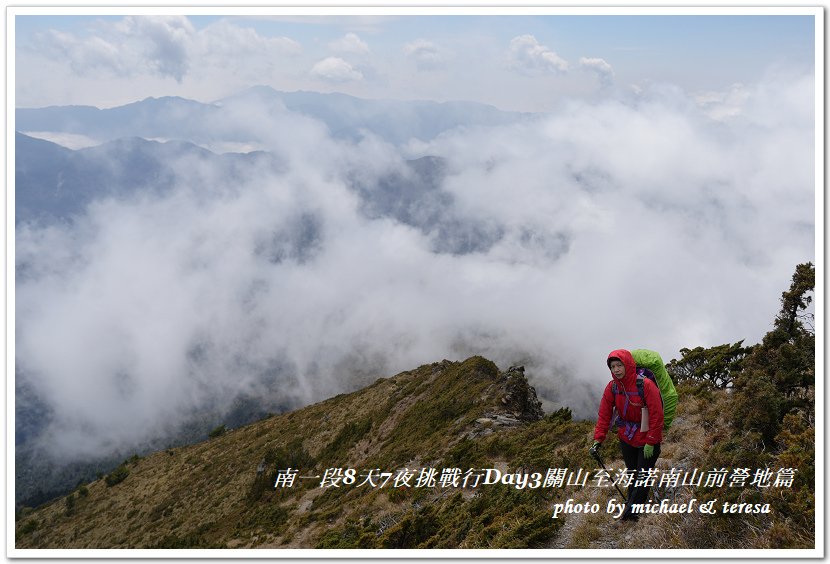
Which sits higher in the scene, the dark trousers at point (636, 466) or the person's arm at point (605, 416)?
the person's arm at point (605, 416)

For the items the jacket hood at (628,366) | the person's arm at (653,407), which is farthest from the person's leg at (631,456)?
the jacket hood at (628,366)

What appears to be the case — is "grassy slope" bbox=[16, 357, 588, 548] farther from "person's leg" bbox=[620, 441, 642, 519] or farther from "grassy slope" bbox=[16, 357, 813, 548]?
"person's leg" bbox=[620, 441, 642, 519]

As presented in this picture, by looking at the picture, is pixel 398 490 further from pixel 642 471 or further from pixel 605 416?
pixel 605 416

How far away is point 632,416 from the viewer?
7668 millimetres

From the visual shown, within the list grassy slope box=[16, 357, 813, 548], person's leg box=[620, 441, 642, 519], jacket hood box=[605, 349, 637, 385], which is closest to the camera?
jacket hood box=[605, 349, 637, 385]

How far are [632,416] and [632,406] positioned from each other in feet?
0.64

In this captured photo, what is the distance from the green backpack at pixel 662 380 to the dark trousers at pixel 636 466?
1.94 feet

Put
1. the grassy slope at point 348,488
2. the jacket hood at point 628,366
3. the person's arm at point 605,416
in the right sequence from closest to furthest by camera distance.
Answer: the jacket hood at point 628,366 < the person's arm at point 605,416 < the grassy slope at point 348,488

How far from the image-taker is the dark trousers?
7.92 metres

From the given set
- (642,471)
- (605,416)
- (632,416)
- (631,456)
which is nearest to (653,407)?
(632,416)

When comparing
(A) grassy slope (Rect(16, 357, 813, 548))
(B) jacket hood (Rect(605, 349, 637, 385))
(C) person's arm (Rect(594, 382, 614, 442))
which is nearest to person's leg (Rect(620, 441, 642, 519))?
(C) person's arm (Rect(594, 382, 614, 442))

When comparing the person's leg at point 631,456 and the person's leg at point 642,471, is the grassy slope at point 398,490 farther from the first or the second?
the person's leg at point 631,456

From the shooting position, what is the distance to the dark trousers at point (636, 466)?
26.0 feet

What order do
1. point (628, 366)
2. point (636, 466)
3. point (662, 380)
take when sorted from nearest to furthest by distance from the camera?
point (628, 366) < point (662, 380) < point (636, 466)
